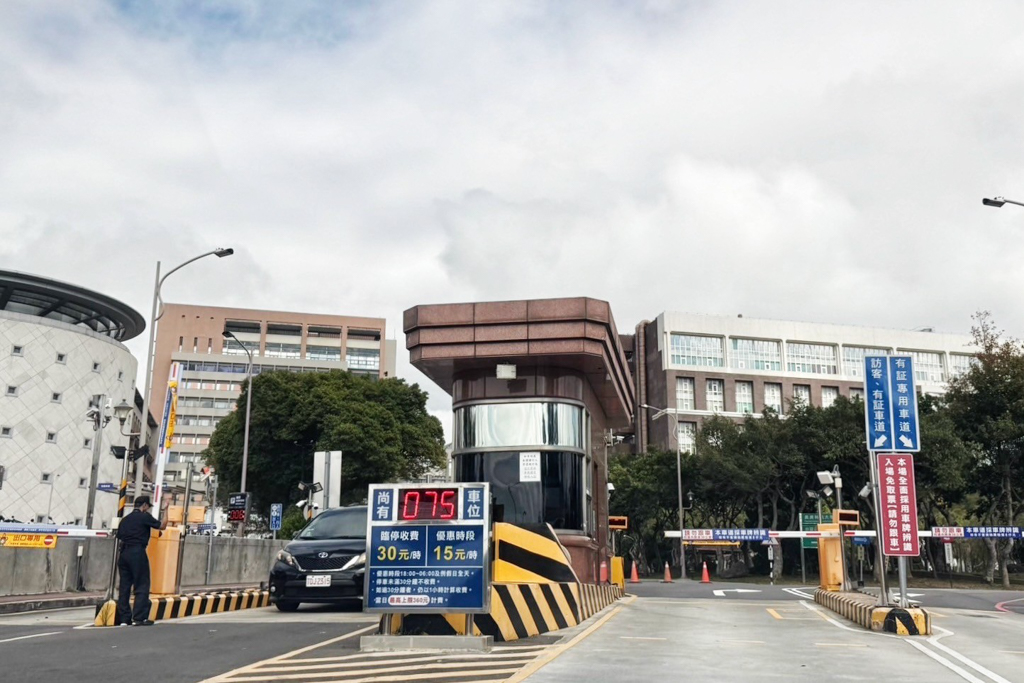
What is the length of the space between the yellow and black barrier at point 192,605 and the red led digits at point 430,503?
4.81m

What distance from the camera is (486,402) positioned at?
16.0 metres

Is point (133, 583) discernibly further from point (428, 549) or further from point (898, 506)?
point (898, 506)

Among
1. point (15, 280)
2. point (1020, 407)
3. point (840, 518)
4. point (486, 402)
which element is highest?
point (15, 280)

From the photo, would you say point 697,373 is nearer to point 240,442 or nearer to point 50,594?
point 240,442

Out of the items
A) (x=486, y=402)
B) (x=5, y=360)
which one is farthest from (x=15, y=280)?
(x=486, y=402)

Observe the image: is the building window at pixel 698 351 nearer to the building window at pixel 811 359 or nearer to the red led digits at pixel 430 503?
the building window at pixel 811 359

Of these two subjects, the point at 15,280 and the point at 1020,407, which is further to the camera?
the point at 15,280

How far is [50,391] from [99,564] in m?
59.3

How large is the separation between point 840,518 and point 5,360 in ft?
233

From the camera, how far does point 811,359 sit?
9294 cm

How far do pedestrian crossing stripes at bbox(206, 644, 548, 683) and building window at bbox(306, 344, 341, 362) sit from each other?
108294 mm

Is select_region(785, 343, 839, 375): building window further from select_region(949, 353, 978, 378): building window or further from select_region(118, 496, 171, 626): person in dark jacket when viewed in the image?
select_region(118, 496, 171, 626): person in dark jacket

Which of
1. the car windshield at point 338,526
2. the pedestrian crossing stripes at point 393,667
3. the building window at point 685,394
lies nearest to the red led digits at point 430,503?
the pedestrian crossing stripes at point 393,667

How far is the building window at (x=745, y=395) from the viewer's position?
90.1 m
